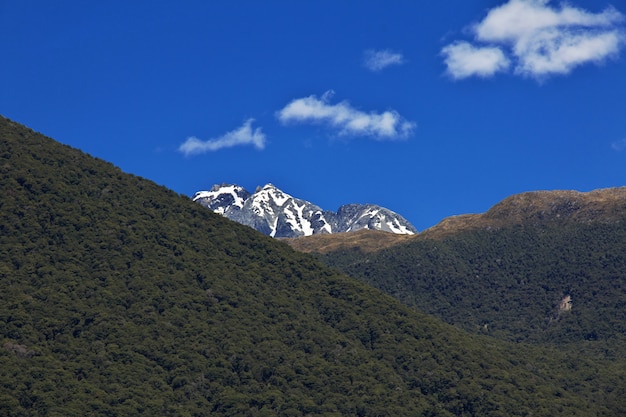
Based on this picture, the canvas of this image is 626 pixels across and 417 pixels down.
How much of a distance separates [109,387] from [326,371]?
3831 cm

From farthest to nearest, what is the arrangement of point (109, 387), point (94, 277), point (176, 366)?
point (94, 277)
point (176, 366)
point (109, 387)

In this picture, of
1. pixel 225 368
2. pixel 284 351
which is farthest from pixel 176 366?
pixel 284 351

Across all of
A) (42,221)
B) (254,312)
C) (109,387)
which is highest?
(42,221)

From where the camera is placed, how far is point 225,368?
180750 mm

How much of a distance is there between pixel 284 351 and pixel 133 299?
2567 centimetres

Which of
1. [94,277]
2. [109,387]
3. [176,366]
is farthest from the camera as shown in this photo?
[94,277]

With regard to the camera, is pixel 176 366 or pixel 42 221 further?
pixel 42 221

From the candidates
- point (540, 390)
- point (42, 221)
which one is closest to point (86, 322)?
point (42, 221)

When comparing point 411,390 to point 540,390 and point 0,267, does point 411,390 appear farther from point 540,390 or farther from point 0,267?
point 0,267

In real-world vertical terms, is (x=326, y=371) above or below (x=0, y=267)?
below

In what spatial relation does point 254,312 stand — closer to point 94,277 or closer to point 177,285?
point 177,285

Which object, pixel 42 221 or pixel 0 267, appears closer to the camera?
pixel 0 267

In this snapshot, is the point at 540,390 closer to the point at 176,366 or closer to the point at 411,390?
the point at 411,390

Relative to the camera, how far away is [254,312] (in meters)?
199
